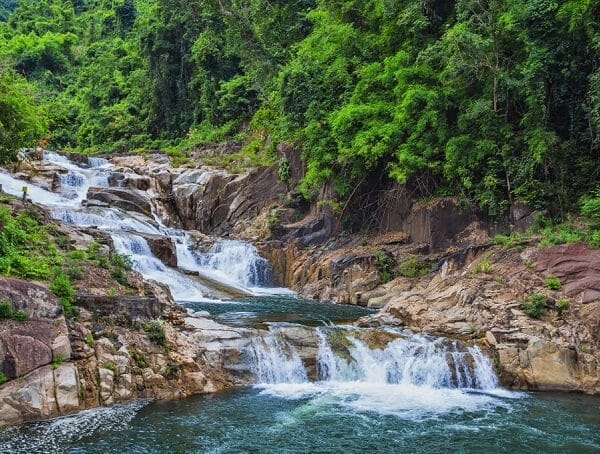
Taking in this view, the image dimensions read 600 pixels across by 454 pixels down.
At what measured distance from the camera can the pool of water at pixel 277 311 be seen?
16391 millimetres

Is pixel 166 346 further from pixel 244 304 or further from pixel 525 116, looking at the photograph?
pixel 525 116

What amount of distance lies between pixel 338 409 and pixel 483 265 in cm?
839

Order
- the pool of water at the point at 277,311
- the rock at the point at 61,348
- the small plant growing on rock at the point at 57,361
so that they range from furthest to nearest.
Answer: the pool of water at the point at 277,311 → the rock at the point at 61,348 → the small plant growing on rock at the point at 57,361

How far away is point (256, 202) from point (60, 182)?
439 inches

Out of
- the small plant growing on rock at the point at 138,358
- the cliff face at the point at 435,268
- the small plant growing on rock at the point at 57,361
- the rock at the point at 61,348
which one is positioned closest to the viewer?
the small plant growing on rock at the point at 57,361

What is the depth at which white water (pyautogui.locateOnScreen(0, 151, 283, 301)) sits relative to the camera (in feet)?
70.0

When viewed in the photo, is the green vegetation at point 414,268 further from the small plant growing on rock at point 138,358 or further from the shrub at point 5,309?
the shrub at point 5,309

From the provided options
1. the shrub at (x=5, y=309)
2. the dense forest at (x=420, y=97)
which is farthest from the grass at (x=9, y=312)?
the dense forest at (x=420, y=97)

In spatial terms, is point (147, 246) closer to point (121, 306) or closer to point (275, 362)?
point (121, 306)

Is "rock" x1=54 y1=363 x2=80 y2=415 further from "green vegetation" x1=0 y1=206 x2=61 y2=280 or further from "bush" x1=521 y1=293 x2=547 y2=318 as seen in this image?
"bush" x1=521 y1=293 x2=547 y2=318

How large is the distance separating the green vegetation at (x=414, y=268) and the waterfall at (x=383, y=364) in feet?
20.1

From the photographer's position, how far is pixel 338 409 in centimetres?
1169

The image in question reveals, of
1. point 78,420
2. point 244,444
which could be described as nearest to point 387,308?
point 244,444

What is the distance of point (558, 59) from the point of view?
18906 millimetres
